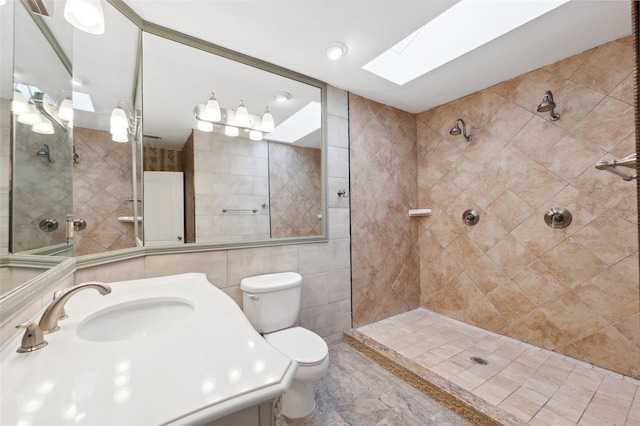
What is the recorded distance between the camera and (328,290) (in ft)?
7.23

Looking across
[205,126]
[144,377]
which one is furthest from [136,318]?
[205,126]

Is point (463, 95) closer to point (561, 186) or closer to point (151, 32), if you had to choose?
point (561, 186)

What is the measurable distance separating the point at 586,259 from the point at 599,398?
838 mm

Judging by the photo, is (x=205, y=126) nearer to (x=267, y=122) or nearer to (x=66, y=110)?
(x=267, y=122)

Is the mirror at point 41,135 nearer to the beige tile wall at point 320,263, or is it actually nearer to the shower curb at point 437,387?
the beige tile wall at point 320,263

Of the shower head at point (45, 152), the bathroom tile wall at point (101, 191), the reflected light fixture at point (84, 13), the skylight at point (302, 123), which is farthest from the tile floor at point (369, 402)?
the reflected light fixture at point (84, 13)

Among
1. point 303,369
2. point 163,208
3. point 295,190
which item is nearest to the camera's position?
point 303,369

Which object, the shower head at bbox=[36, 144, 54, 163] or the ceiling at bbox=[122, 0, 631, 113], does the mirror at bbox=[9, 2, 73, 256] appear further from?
the ceiling at bbox=[122, 0, 631, 113]

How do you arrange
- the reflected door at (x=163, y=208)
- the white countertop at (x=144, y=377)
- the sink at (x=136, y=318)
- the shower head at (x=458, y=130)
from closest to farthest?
the white countertop at (x=144, y=377) < the sink at (x=136, y=318) < the reflected door at (x=163, y=208) < the shower head at (x=458, y=130)

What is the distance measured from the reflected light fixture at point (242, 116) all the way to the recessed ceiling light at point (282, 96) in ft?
0.90

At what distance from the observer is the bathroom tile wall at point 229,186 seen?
1.78 m

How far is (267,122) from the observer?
208 cm

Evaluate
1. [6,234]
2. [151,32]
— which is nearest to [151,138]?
[151,32]

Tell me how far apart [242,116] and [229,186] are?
1.79 feet
